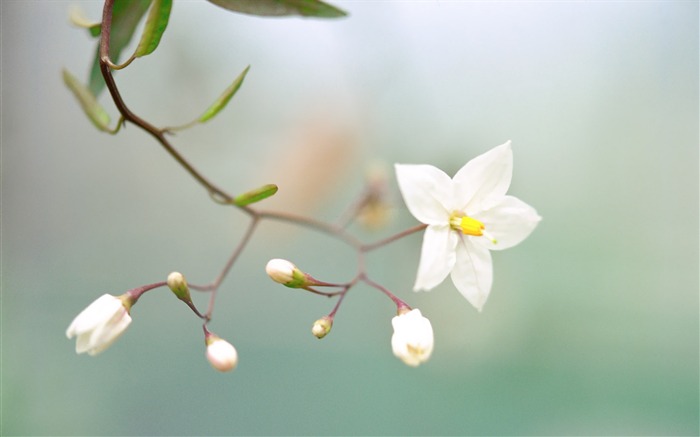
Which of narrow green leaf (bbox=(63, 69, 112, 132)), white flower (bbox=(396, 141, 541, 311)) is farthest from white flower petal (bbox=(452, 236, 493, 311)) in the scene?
narrow green leaf (bbox=(63, 69, 112, 132))

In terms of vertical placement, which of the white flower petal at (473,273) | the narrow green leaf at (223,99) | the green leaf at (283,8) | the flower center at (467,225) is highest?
the green leaf at (283,8)

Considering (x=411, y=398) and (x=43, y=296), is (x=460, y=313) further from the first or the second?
(x=43, y=296)

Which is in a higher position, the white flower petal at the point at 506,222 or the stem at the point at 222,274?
the white flower petal at the point at 506,222

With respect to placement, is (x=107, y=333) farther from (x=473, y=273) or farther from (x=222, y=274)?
(x=473, y=273)

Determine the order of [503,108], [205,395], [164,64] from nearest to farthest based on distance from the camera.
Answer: [205,395]
[164,64]
[503,108]

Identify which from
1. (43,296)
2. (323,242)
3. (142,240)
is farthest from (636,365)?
(43,296)

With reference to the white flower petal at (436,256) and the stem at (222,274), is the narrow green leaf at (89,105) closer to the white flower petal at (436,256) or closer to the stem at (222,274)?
the stem at (222,274)

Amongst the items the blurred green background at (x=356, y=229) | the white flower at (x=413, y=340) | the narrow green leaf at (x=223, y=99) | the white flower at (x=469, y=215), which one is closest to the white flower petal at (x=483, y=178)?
the white flower at (x=469, y=215)
